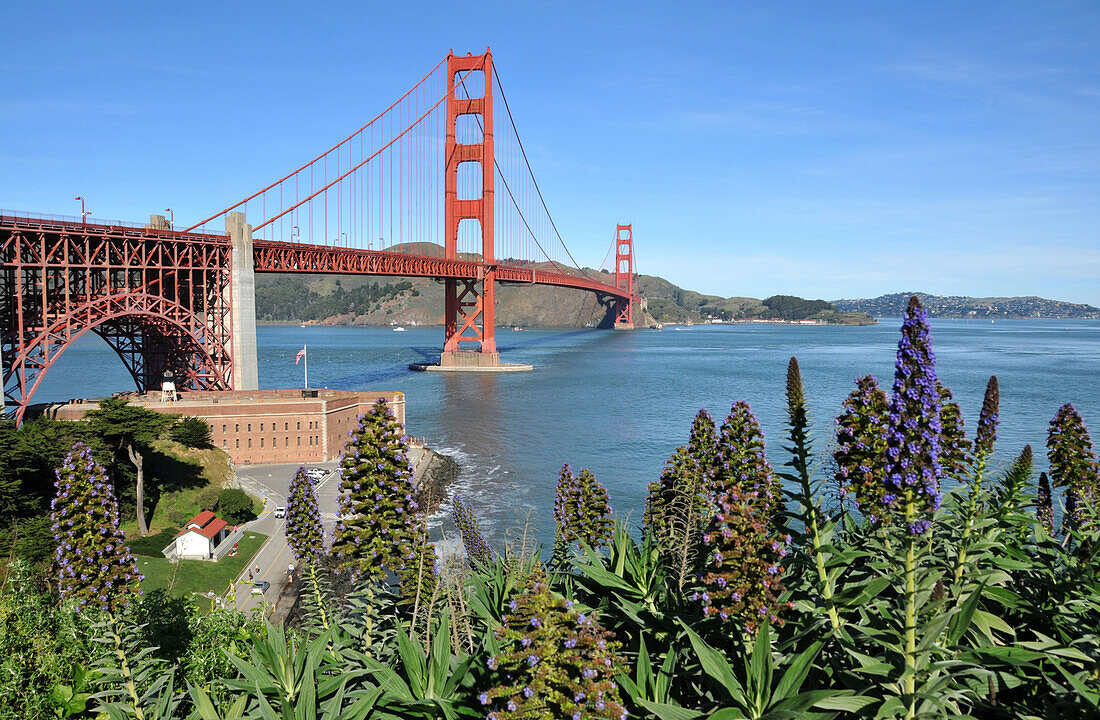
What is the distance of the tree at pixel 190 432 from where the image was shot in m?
31.1

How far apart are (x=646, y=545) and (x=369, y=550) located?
2352 mm

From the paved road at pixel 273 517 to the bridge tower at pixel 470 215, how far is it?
4613 cm

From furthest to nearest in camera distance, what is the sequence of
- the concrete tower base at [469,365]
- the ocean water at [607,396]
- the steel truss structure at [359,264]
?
the concrete tower base at [469,365] → the steel truss structure at [359,264] → the ocean water at [607,396]

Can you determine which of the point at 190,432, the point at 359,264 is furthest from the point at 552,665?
the point at 359,264

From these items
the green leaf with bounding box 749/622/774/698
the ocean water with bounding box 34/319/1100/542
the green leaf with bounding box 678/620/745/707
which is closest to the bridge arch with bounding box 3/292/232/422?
the ocean water with bounding box 34/319/1100/542

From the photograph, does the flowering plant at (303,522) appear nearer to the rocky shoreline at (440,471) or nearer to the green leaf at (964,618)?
the green leaf at (964,618)

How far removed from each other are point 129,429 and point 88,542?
23597 millimetres

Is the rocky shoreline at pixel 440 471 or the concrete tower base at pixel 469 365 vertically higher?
the concrete tower base at pixel 469 365

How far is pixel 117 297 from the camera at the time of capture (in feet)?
130

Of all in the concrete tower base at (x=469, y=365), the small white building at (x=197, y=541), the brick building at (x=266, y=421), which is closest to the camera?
the small white building at (x=197, y=541)

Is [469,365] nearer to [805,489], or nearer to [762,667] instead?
[805,489]

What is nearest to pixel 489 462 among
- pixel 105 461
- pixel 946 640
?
pixel 105 461

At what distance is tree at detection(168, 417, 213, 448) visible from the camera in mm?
31094

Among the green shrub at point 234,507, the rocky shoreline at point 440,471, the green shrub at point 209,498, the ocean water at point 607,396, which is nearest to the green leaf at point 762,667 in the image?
the ocean water at point 607,396
